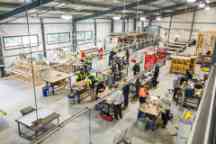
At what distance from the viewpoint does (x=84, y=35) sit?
60.9 feet

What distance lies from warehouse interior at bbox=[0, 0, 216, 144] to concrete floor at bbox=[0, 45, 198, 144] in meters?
0.04

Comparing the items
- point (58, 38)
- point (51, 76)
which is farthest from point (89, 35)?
point (51, 76)

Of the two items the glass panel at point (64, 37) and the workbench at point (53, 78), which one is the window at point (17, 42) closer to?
the glass panel at point (64, 37)

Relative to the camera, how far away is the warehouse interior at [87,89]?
208 inches

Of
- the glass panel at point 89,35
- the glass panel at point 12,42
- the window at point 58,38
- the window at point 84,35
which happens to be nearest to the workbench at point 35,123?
the glass panel at point 12,42

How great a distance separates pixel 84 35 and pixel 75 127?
1332cm

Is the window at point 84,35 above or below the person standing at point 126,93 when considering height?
above

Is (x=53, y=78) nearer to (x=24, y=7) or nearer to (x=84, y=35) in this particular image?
(x=24, y=7)

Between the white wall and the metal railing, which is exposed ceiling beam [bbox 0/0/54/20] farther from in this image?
the metal railing

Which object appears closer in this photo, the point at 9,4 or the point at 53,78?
the point at 9,4

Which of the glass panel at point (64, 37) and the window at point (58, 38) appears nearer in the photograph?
the window at point (58, 38)

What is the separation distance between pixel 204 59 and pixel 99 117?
39.9 ft

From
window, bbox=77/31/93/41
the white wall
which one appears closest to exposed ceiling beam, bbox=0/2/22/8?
the white wall

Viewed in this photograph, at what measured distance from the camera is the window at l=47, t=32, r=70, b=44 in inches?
589
